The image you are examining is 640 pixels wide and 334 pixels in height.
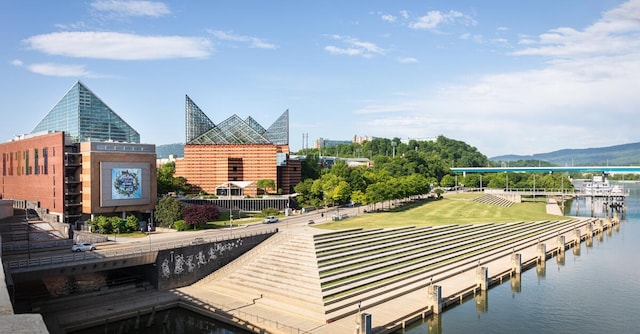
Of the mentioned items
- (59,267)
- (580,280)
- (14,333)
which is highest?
(14,333)

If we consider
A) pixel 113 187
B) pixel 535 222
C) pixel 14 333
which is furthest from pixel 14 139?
pixel 535 222

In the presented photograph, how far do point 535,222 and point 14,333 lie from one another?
110839 mm

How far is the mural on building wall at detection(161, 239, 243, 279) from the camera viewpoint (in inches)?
2361

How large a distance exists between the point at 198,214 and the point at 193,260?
807 inches

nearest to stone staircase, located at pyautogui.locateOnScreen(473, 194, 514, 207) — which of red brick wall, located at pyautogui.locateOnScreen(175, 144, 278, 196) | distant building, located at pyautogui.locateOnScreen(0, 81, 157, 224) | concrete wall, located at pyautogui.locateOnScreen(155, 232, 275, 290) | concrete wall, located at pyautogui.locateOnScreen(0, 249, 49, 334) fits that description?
red brick wall, located at pyautogui.locateOnScreen(175, 144, 278, 196)

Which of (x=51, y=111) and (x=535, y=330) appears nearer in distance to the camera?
(x=535, y=330)

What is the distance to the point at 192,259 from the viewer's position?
6219cm

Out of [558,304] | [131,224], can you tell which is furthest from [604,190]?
[131,224]

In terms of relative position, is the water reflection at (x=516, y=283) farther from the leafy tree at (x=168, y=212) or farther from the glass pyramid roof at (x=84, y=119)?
the glass pyramid roof at (x=84, y=119)

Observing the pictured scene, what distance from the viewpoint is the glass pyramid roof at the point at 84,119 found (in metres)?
135

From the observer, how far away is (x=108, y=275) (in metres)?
59.2

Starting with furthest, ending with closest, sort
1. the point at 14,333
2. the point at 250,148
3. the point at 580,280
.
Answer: the point at 250,148 < the point at 580,280 < the point at 14,333

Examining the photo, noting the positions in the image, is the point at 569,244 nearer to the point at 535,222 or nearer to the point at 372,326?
the point at 535,222

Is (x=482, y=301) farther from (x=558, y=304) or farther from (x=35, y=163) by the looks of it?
(x=35, y=163)
